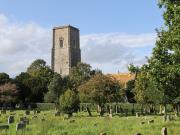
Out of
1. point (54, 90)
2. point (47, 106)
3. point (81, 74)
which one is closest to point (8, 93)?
point (47, 106)

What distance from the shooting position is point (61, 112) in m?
61.9

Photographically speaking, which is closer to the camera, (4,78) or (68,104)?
(68,104)

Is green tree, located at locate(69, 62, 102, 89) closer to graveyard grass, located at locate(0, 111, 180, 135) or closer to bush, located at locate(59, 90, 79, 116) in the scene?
bush, located at locate(59, 90, 79, 116)

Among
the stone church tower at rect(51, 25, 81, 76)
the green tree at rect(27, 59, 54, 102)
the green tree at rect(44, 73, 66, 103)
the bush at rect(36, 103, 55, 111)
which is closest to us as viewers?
the green tree at rect(44, 73, 66, 103)

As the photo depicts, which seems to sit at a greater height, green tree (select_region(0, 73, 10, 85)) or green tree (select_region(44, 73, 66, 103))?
green tree (select_region(0, 73, 10, 85))

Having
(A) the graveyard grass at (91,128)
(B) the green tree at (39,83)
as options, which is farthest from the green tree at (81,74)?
(A) the graveyard grass at (91,128)

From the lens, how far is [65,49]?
7470 inches

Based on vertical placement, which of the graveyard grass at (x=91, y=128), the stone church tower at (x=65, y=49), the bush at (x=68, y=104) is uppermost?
the stone church tower at (x=65, y=49)

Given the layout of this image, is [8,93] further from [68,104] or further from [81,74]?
[68,104]

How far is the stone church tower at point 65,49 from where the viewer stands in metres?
184

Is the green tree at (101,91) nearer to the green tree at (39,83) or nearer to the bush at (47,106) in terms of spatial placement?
the bush at (47,106)

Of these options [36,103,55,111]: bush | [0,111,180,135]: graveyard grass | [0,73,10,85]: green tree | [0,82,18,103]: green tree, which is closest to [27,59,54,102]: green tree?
[0,73,10,85]: green tree

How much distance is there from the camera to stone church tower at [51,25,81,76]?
184 metres

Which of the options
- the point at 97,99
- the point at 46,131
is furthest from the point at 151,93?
the point at 46,131
